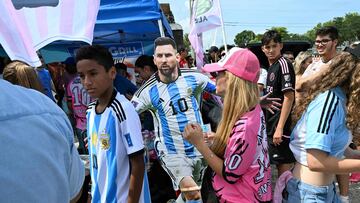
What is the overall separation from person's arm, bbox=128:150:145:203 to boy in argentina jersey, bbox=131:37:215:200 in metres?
1.38

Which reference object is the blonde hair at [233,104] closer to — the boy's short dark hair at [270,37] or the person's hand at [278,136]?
the person's hand at [278,136]

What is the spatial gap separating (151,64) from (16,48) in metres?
3.23

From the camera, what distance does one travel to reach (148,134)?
424cm

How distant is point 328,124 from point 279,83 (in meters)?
2.55

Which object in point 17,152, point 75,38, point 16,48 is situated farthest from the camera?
point 75,38

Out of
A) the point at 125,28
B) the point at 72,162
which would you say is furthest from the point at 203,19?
the point at 72,162

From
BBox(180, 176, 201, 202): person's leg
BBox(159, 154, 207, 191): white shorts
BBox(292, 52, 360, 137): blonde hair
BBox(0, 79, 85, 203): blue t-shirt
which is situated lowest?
BBox(180, 176, 201, 202): person's leg

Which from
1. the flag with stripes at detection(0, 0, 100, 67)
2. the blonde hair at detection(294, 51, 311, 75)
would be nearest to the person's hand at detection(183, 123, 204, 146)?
the flag with stripes at detection(0, 0, 100, 67)

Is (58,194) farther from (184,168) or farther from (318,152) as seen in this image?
(184,168)

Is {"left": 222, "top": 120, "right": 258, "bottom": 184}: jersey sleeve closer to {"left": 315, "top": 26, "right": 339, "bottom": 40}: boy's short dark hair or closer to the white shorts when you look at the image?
the white shorts

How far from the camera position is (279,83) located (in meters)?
4.27

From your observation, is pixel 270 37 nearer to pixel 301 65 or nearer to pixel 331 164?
pixel 301 65

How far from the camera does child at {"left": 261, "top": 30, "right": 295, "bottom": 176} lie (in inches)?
162

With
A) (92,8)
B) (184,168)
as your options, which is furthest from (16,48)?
(184,168)
